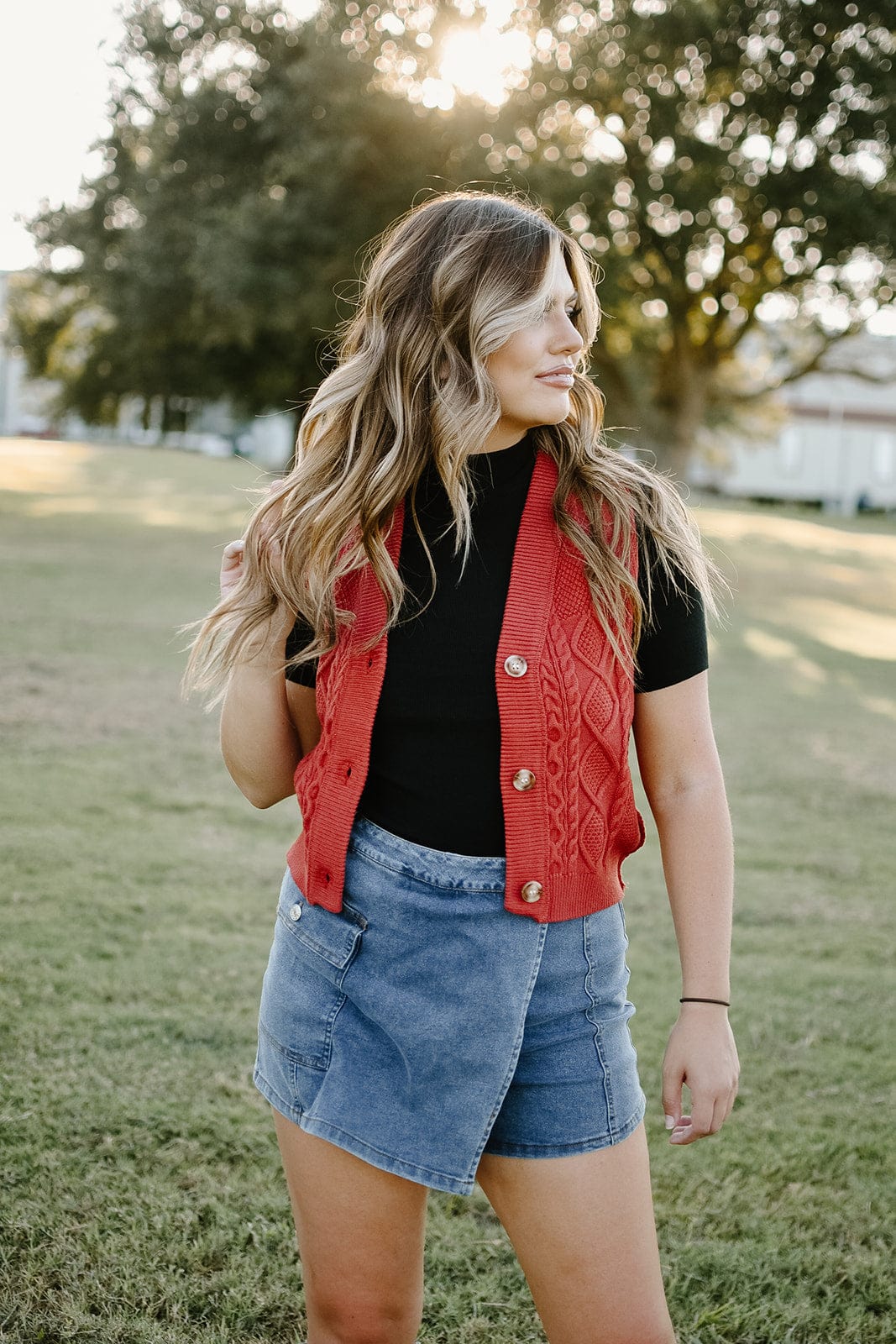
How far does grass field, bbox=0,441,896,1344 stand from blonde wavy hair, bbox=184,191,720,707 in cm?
178

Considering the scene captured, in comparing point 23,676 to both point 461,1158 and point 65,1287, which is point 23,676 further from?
point 461,1158

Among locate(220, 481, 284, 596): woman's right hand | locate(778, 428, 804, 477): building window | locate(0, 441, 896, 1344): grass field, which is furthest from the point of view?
locate(778, 428, 804, 477): building window

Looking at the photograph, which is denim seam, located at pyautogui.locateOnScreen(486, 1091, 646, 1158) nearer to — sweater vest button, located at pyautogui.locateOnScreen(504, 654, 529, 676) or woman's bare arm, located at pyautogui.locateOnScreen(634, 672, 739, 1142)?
woman's bare arm, located at pyautogui.locateOnScreen(634, 672, 739, 1142)

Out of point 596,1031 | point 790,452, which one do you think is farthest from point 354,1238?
point 790,452

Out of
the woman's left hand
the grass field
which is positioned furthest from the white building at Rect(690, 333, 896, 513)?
the woman's left hand

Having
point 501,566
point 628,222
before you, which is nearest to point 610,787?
point 501,566

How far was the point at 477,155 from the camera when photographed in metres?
18.2

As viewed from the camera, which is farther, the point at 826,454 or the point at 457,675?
the point at 826,454

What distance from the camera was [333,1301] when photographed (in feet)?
6.07

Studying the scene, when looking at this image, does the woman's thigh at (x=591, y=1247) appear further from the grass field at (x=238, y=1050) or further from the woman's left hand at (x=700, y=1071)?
the grass field at (x=238, y=1050)

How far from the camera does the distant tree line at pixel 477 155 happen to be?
18484 mm

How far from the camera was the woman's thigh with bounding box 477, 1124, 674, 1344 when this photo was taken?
171 cm

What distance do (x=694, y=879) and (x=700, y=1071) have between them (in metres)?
0.28

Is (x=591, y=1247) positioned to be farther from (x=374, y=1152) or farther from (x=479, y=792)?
(x=479, y=792)
